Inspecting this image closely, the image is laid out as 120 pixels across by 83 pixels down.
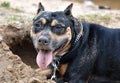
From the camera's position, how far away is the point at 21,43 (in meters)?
8.68

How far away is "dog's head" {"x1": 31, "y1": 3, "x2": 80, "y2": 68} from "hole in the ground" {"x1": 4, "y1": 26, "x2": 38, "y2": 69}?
1.46m

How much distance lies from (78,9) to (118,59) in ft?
28.3

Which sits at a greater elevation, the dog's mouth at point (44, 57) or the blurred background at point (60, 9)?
the dog's mouth at point (44, 57)

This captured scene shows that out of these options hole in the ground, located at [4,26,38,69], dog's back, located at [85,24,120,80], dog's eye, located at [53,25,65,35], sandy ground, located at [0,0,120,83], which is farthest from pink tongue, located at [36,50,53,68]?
hole in the ground, located at [4,26,38,69]

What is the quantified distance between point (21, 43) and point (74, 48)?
1.83 m

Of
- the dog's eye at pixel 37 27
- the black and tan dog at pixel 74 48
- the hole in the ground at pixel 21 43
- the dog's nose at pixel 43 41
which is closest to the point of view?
the dog's nose at pixel 43 41

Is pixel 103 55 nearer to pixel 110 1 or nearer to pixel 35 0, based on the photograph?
pixel 35 0

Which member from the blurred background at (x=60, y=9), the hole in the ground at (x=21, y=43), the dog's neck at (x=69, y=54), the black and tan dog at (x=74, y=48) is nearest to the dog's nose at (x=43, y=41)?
the black and tan dog at (x=74, y=48)

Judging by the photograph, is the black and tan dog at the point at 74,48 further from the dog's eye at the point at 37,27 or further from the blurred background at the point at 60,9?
the blurred background at the point at 60,9

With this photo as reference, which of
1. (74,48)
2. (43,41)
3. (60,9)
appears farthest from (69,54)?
(60,9)

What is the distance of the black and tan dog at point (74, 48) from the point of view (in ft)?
21.9

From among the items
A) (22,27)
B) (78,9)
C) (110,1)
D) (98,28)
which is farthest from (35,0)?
(98,28)

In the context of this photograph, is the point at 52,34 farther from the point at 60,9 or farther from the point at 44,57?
the point at 60,9

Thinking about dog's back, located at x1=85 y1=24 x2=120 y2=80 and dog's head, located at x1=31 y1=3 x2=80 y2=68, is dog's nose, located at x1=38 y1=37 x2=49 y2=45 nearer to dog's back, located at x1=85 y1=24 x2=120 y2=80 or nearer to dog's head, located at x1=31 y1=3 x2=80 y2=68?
dog's head, located at x1=31 y1=3 x2=80 y2=68
